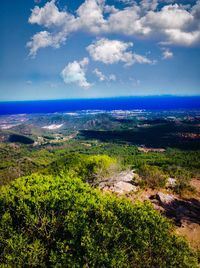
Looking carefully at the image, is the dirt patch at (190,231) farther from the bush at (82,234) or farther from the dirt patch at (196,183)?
the dirt patch at (196,183)

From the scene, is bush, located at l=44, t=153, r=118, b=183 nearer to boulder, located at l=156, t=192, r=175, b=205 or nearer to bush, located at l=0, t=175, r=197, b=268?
boulder, located at l=156, t=192, r=175, b=205

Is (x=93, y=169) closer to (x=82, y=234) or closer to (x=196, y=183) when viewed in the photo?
(x=196, y=183)

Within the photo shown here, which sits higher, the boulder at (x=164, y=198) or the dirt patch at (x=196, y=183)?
the boulder at (x=164, y=198)

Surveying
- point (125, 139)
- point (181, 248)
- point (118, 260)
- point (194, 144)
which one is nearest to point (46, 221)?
point (118, 260)

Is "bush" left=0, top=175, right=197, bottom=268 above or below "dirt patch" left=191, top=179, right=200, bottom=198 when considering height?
above

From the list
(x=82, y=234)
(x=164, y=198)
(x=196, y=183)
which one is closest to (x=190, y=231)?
(x=164, y=198)

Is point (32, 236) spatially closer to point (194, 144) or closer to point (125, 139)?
point (194, 144)

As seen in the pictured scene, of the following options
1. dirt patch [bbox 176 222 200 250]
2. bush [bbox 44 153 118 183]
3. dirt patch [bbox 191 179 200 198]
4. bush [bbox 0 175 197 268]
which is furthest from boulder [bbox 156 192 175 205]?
bush [bbox 0 175 197 268]

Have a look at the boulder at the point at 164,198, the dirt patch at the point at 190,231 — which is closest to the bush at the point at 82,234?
the dirt patch at the point at 190,231
